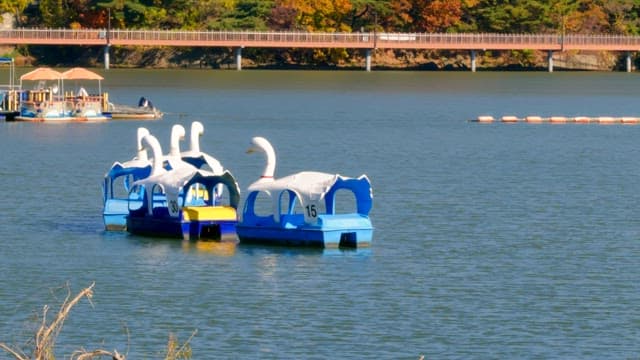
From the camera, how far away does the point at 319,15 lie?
466ft

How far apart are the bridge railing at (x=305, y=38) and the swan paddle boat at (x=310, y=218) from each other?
96481 millimetres

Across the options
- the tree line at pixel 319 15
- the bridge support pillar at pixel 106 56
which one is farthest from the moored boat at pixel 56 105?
the tree line at pixel 319 15

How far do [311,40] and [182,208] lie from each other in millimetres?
98038

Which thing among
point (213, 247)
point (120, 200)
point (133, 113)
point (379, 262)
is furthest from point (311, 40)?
point (379, 262)

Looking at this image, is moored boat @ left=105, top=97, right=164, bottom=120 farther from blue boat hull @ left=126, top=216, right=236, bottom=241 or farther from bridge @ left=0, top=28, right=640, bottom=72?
bridge @ left=0, top=28, right=640, bottom=72

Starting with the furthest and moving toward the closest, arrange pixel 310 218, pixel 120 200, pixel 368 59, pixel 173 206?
1. pixel 368 59
2. pixel 120 200
3. pixel 173 206
4. pixel 310 218

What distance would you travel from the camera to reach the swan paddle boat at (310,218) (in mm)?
34906

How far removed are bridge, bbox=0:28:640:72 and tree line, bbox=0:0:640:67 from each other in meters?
3.68

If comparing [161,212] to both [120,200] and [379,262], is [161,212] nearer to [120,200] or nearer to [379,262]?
[120,200]

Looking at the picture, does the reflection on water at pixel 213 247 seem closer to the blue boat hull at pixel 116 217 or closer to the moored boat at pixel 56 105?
the blue boat hull at pixel 116 217

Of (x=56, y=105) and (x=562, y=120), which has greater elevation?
(x=56, y=105)

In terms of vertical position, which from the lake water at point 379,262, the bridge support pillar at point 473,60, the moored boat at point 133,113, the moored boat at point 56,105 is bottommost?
A: the bridge support pillar at point 473,60

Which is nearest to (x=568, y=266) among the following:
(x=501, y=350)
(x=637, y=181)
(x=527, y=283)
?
(x=527, y=283)

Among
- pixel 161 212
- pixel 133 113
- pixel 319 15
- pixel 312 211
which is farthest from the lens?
pixel 319 15
